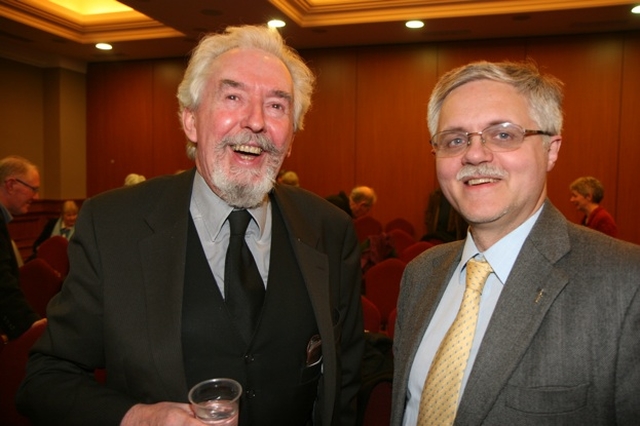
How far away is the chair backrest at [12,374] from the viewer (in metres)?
2.18

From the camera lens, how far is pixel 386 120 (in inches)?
348

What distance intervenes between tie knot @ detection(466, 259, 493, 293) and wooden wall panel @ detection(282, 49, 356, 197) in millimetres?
7723

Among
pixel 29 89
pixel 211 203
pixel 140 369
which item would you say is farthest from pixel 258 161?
pixel 29 89

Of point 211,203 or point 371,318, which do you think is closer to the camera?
point 211,203

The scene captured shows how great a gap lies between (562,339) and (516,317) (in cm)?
11

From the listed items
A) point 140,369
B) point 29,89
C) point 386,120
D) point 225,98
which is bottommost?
point 140,369

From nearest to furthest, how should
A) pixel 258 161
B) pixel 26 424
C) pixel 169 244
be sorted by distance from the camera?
pixel 169 244, pixel 258 161, pixel 26 424

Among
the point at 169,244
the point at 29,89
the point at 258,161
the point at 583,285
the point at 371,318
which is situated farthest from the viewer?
the point at 29,89

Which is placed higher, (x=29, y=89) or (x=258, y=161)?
(x=29, y=89)

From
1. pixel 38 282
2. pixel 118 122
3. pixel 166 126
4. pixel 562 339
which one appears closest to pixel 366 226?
pixel 38 282

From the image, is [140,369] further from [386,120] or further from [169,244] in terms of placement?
[386,120]

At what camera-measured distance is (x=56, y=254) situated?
211 inches

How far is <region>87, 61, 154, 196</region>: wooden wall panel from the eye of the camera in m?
10.1

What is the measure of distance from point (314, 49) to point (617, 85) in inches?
202
